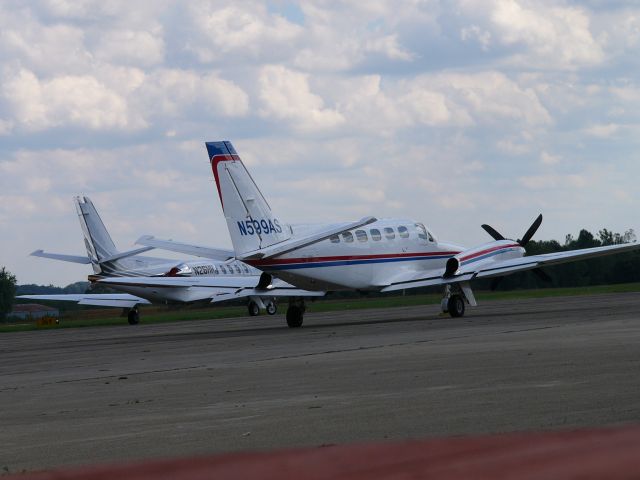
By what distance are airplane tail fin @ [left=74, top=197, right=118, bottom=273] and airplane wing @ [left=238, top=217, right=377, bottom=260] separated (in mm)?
36243

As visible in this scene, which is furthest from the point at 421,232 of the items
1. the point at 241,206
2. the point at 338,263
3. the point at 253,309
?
the point at 253,309

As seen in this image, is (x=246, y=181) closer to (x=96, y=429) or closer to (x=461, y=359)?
(x=461, y=359)

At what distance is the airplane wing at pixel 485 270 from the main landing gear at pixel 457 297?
26.7 inches

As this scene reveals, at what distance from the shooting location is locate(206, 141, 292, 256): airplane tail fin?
116 ft

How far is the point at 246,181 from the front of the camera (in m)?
36.0

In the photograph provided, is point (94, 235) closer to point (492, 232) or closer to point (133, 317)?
point (133, 317)

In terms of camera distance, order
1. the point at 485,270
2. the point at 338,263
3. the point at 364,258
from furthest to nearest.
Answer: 1. the point at 485,270
2. the point at 364,258
3. the point at 338,263

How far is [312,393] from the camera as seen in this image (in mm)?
14672

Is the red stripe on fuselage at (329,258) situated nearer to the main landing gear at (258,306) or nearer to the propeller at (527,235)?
the propeller at (527,235)

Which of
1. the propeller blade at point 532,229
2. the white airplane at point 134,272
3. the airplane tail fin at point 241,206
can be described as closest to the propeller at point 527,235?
the propeller blade at point 532,229

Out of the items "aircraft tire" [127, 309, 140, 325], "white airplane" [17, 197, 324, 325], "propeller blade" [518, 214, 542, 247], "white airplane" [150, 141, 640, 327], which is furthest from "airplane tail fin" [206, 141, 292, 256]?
"aircraft tire" [127, 309, 140, 325]

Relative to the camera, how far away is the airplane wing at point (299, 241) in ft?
114

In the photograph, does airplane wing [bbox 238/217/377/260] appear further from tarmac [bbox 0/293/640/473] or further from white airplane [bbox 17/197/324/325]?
white airplane [bbox 17/197/324/325]

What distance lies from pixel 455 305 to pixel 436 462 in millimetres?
38146
